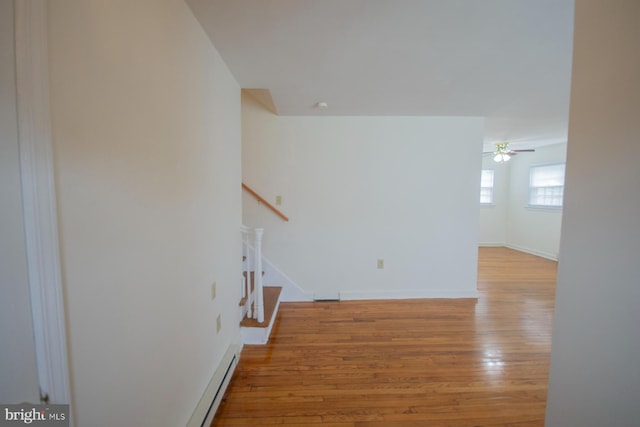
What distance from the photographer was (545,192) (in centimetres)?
561

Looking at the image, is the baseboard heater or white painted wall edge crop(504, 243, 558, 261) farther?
white painted wall edge crop(504, 243, 558, 261)

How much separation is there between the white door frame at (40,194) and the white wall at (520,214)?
7.03 metres

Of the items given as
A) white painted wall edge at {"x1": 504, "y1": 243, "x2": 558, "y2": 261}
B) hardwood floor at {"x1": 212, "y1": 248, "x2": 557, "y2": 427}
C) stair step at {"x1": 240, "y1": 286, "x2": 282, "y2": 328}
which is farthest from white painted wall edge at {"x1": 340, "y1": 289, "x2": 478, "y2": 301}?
white painted wall edge at {"x1": 504, "y1": 243, "x2": 558, "y2": 261}

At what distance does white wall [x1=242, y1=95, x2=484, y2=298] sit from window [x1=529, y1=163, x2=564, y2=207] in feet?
11.3

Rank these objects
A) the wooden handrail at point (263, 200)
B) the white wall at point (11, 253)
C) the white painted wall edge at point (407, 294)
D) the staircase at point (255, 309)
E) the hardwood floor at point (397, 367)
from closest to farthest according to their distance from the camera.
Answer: the white wall at point (11, 253) → the hardwood floor at point (397, 367) → the staircase at point (255, 309) → the wooden handrail at point (263, 200) → the white painted wall edge at point (407, 294)

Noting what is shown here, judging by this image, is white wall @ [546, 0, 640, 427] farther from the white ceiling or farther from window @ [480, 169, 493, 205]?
window @ [480, 169, 493, 205]

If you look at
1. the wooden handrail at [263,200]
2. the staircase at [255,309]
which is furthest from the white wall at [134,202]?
the wooden handrail at [263,200]

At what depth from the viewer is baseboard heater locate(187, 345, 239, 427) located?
1.39 meters

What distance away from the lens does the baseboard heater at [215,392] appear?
139cm

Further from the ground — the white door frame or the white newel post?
the white door frame

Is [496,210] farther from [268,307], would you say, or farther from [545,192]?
[268,307]

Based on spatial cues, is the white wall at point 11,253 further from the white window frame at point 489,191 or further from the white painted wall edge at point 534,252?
the white window frame at point 489,191

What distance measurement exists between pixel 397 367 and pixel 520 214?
19.7ft

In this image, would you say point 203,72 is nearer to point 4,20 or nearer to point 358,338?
point 4,20
